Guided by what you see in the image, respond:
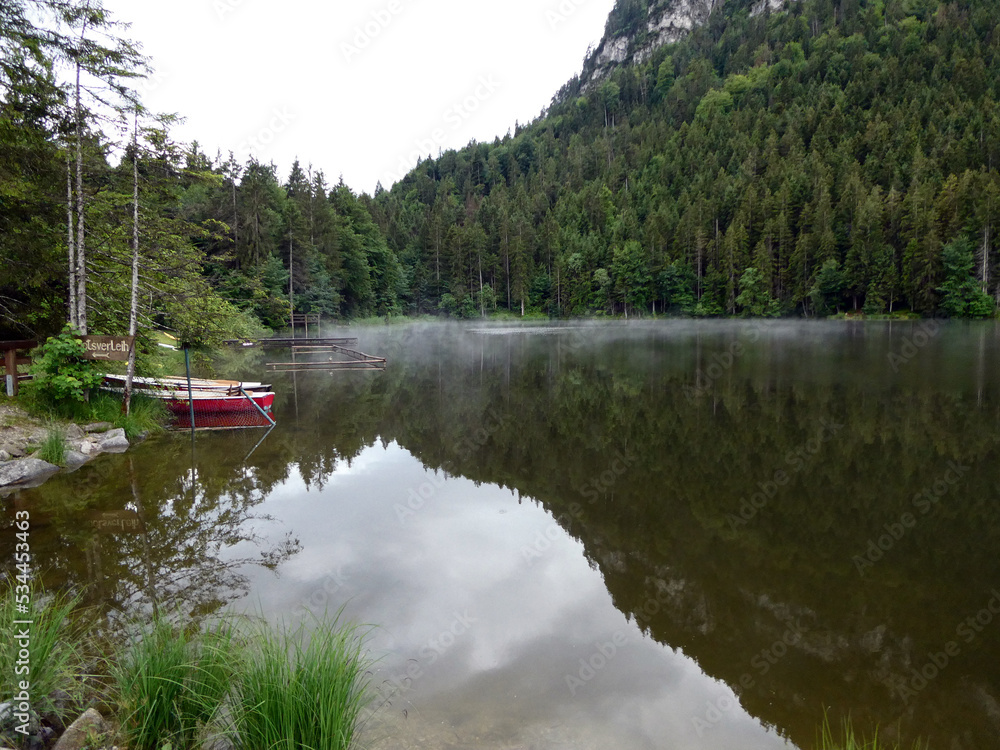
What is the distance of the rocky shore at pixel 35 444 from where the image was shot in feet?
30.8

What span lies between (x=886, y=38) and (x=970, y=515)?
155616mm

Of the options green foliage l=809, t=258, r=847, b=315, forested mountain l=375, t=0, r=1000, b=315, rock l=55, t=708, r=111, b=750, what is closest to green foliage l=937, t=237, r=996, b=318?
forested mountain l=375, t=0, r=1000, b=315

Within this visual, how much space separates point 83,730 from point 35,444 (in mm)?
9511

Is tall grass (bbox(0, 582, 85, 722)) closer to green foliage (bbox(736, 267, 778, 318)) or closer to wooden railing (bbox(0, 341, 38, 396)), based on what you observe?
wooden railing (bbox(0, 341, 38, 396))

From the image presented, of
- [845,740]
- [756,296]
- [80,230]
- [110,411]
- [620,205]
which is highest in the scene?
[620,205]

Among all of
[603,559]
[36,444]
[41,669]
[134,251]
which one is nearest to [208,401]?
[134,251]

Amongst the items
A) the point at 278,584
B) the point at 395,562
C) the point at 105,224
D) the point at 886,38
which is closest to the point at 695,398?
the point at 395,562

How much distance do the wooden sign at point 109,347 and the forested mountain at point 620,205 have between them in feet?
5.59

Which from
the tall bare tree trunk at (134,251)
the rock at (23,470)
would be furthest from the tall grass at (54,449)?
the tall bare tree trunk at (134,251)

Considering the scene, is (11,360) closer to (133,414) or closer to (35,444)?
(133,414)

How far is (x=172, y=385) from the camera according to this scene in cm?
1464

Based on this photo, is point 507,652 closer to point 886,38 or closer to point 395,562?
point 395,562

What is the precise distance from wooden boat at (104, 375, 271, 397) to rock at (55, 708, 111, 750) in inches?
471

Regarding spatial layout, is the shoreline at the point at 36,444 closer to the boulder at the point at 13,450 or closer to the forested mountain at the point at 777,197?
the boulder at the point at 13,450
